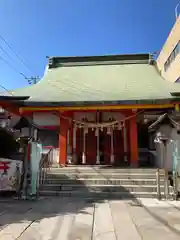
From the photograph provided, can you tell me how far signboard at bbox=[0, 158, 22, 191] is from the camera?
26.9 ft

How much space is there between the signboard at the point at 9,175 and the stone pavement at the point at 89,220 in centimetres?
85

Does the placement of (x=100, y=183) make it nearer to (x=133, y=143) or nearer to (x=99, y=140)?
(x=133, y=143)

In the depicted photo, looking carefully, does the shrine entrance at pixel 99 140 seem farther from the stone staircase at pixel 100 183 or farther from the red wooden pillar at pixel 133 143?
the stone staircase at pixel 100 183

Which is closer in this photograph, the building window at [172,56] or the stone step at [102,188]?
the stone step at [102,188]

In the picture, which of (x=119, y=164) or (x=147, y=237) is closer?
(x=147, y=237)

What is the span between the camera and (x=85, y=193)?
852cm

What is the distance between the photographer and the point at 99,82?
14.7 metres

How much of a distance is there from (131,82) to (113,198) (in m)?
8.14

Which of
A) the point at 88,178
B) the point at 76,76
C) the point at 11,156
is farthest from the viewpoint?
the point at 76,76

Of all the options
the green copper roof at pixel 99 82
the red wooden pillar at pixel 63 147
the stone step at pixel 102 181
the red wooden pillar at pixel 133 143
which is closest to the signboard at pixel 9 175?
the stone step at pixel 102 181

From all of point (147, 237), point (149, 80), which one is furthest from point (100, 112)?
point (147, 237)

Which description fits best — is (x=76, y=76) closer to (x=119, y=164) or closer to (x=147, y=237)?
(x=119, y=164)

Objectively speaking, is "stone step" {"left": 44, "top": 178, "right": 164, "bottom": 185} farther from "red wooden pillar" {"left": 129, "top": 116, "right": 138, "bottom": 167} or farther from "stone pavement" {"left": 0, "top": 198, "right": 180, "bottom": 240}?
"red wooden pillar" {"left": 129, "top": 116, "right": 138, "bottom": 167}

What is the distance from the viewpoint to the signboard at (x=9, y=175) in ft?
26.9
